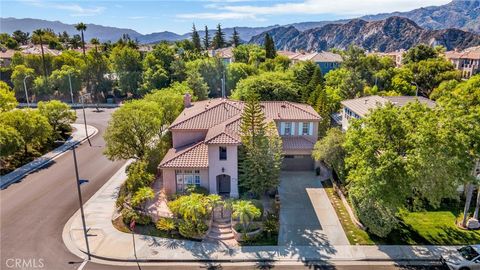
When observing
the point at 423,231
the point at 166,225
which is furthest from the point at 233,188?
the point at 423,231

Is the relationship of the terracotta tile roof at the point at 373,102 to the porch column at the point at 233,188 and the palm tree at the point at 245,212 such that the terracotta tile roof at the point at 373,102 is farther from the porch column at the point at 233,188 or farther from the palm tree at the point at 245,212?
the palm tree at the point at 245,212

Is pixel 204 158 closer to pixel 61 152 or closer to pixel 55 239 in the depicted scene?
pixel 55 239

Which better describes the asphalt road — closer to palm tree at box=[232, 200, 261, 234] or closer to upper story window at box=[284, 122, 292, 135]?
palm tree at box=[232, 200, 261, 234]

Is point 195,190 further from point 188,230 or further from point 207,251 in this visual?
point 207,251

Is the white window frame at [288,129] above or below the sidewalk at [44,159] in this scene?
above

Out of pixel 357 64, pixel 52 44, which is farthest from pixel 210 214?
pixel 52 44

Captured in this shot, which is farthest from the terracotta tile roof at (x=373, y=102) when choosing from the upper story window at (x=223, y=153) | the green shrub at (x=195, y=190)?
the green shrub at (x=195, y=190)
